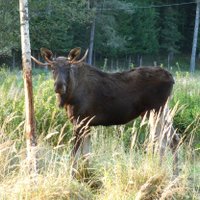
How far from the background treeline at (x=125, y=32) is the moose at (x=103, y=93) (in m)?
22.5

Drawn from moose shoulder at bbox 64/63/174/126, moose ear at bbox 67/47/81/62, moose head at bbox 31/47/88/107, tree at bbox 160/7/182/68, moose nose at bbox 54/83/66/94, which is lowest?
tree at bbox 160/7/182/68

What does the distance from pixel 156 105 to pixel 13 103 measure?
2735 mm

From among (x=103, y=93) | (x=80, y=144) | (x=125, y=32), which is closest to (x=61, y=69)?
(x=103, y=93)

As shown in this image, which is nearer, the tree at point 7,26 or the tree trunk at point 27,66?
the tree trunk at point 27,66

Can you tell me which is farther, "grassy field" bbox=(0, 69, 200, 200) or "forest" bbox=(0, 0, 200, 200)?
"forest" bbox=(0, 0, 200, 200)

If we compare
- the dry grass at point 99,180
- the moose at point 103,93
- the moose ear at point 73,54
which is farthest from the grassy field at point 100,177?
the moose ear at point 73,54

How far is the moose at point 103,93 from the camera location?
7090mm

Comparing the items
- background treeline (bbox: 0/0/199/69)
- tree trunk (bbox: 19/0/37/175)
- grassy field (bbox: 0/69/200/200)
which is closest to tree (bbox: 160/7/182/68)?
background treeline (bbox: 0/0/199/69)

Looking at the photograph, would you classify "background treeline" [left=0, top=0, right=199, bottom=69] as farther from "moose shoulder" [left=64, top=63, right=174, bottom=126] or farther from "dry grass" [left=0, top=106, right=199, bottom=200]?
"dry grass" [left=0, top=106, right=199, bottom=200]

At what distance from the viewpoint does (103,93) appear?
755cm

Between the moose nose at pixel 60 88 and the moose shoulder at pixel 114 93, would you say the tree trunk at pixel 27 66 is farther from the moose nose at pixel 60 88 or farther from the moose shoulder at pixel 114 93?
the moose shoulder at pixel 114 93

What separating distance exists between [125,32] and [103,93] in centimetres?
4398

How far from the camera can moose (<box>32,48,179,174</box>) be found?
7090 millimetres

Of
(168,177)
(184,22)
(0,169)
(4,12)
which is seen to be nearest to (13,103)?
(0,169)
